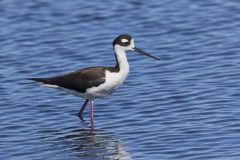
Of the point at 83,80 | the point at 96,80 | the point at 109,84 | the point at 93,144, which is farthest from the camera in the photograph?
the point at 83,80

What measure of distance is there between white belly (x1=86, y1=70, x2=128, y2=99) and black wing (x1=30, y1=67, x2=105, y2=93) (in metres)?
0.07

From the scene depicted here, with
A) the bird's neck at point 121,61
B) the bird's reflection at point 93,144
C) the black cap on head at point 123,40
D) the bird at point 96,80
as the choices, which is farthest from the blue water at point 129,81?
the black cap on head at point 123,40

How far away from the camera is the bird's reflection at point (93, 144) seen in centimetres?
1392

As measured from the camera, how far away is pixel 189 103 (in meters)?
16.5

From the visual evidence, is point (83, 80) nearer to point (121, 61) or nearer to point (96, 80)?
point (96, 80)

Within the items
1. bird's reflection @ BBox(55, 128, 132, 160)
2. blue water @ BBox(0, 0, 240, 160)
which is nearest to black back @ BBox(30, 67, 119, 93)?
blue water @ BBox(0, 0, 240, 160)

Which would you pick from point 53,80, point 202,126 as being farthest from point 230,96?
point 53,80

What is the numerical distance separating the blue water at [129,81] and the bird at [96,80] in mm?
401

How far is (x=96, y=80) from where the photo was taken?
1620 cm

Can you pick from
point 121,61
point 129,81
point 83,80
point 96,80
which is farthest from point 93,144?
point 129,81

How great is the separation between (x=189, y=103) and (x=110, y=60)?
3875 mm

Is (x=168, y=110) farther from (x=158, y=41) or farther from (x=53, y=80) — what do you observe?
(x=158, y=41)

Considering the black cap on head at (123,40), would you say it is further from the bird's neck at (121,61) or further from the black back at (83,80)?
the black back at (83,80)

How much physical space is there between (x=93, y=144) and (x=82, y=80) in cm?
190
